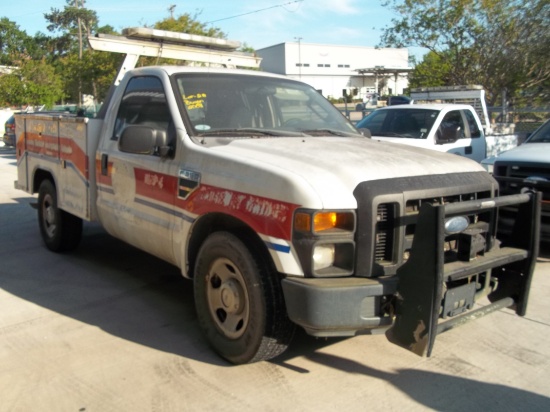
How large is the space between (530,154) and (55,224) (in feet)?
18.6

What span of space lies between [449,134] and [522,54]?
11.6 metres

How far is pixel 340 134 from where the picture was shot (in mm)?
5035

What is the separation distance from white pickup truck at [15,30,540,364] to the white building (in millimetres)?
57971

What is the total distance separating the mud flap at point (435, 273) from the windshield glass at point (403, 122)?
5650 mm

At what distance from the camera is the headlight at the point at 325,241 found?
3.38 meters

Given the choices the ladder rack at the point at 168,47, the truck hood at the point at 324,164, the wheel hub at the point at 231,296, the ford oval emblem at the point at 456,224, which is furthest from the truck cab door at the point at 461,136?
the wheel hub at the point at 231,296

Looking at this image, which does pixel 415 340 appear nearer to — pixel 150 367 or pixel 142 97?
pixel 150 367

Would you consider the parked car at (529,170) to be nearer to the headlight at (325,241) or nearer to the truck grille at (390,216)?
the truck grille at (390,216)

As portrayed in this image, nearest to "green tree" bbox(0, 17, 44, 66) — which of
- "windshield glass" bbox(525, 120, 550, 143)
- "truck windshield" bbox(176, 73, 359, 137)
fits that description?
"windshield glass" bbox(525, 120, 550, 143)

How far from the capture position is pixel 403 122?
32.6 ft

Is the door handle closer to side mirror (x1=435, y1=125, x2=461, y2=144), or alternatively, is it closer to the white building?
side mirror (x1=435, y1=125, x2=461, y2=144)

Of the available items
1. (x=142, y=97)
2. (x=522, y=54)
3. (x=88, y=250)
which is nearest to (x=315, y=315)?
(x=142, y=97)

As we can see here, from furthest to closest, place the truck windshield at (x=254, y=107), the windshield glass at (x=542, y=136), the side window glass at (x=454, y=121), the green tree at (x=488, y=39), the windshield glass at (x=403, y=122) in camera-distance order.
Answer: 1. the green tree at (x=488, y=39)
2. the side window glass at (x=454, y=121)
3. the windshield glass at (x=403, y=122)
4. the windshield glass at (x=542, y=136)
5. the truck windshield at (x=254, y=107)

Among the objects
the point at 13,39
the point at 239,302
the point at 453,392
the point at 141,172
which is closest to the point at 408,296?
the point at 453,392
